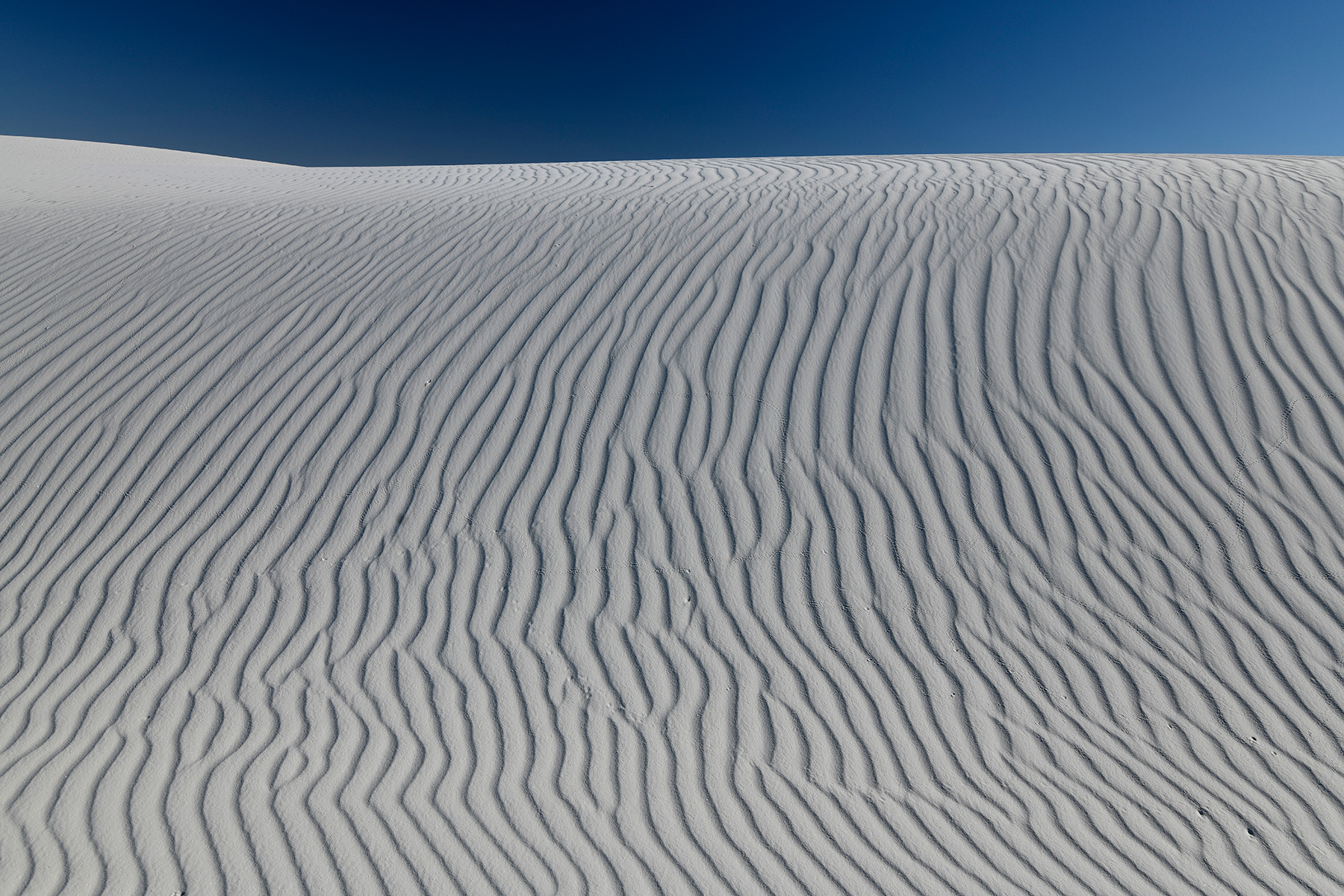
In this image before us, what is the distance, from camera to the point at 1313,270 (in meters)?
5.39

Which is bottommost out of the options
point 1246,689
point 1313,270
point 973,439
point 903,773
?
point 903,773

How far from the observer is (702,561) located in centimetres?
415

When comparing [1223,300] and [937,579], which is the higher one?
[1223,300]

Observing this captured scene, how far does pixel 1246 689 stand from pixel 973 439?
1.76 m

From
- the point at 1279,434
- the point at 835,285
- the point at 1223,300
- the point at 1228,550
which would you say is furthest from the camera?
the point at 835,285

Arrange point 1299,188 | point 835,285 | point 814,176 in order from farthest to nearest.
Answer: point 814,176, point 1299,188, point 835,285

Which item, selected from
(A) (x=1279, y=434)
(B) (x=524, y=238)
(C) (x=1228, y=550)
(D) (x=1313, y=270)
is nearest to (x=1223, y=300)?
(D) (x=1313, y=270)

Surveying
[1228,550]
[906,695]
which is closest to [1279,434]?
[1228,550]

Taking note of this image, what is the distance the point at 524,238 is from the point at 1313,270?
5.98m

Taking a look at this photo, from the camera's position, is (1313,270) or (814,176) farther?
(814,176)

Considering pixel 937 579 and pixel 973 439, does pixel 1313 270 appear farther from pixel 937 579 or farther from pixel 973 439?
pixel 937 579

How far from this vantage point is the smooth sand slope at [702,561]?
3.03 meters

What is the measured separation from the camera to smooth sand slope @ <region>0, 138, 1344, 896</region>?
303 cm

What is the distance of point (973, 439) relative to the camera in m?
4.62
